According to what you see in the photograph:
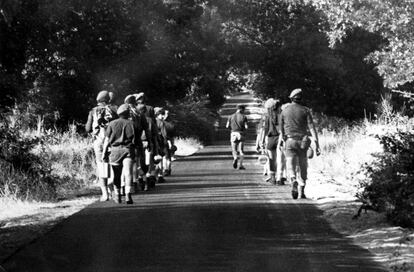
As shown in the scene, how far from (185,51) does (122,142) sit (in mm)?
24138

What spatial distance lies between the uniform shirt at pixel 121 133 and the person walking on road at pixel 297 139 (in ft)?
9.74

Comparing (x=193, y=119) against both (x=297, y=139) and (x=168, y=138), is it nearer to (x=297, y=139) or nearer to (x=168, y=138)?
(x=168, y=138)

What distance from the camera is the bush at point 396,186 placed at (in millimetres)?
11977

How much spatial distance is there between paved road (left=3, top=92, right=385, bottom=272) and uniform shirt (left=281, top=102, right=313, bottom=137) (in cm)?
124

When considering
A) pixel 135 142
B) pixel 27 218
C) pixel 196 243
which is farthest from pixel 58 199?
pixel 196 243

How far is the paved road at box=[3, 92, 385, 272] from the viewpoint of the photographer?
9.60 meters

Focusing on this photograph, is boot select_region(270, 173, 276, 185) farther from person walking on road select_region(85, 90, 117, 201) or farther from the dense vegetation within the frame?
person walking on road select_region(85, 90, 117, 201)

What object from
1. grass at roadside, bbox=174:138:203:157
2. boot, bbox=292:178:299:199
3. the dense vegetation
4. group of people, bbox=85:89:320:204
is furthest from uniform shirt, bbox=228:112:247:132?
grass at roadside, bbox=174:138:203:157

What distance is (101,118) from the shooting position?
54.3 feet

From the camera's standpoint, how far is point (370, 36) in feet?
140

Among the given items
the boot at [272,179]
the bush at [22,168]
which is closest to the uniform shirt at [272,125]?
the boot at [272,179]

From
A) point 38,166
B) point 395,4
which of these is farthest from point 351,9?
point 38,166

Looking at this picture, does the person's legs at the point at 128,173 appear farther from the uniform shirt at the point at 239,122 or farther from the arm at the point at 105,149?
the uniform shirt at the point at 239,122

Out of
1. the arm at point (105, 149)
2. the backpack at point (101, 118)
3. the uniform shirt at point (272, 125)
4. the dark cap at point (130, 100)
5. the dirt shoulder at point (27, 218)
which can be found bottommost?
the dirt shoulder at point (27, 218)
